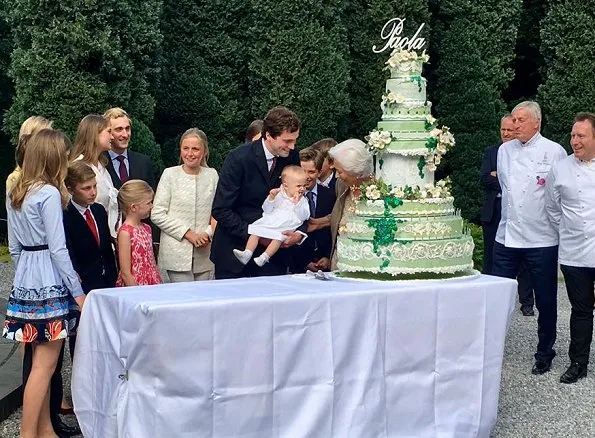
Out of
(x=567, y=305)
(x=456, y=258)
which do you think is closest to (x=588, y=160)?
(x=456, y=258)

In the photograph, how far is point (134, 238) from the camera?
20.9 ft

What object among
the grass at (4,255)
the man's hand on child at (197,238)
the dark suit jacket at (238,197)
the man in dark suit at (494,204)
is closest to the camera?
the dark suit jacket at (238,197)

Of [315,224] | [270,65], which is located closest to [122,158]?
[315,224]

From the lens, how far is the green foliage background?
1366cm

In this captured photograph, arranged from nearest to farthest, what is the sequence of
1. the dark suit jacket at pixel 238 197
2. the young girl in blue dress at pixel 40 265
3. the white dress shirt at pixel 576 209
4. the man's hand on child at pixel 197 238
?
the young girl in blue dress at pixel 40 265, the dark suit jacket at pixel 238 197, the man's hand on child at pixel 197 238, the white dress shirt at pixel 576 209

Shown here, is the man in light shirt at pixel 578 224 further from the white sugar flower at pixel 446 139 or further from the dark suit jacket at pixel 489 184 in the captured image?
the dark suit jacket at pixel 489 184

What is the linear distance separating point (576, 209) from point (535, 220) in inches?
16.3

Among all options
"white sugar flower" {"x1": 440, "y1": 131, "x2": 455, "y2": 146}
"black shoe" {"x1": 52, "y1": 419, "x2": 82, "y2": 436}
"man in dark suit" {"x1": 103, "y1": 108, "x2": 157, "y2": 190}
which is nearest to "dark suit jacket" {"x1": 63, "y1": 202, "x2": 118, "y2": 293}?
"black shoe" {"x1": 52, "y1": 419, "x2": 82, "y2": 436}

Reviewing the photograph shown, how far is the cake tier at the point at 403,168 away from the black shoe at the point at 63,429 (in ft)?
8.00

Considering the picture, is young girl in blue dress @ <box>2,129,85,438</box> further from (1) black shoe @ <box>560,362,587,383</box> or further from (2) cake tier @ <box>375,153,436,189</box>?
(1) black shoe @ <box>560,362,587,383</box>

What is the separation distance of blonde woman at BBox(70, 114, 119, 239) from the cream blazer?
0.29 metres

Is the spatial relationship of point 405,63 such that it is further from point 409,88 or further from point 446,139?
point 446,139

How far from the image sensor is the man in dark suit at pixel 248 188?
659cm

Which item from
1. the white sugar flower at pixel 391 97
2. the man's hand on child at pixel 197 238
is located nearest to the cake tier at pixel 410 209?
the white sugar flower at pixel 391 97
